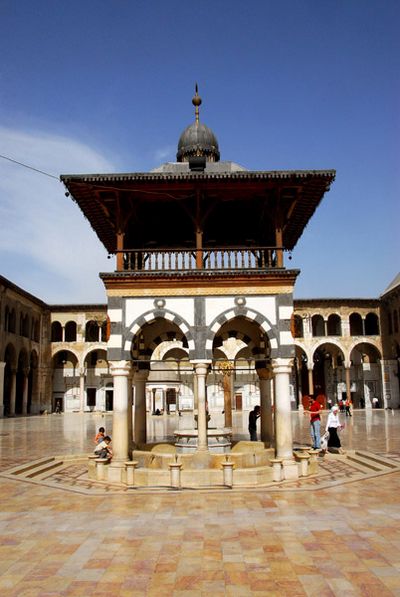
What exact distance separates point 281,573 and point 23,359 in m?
40.1

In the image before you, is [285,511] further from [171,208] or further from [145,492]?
[171,208]

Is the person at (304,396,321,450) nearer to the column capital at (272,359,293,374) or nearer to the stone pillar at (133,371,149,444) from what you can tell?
the column capital at (272,359,293,374)

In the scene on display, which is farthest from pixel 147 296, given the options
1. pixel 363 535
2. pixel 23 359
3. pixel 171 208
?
pixel 23 359

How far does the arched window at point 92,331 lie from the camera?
48662 millimetres

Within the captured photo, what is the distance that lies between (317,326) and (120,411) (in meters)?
39.4

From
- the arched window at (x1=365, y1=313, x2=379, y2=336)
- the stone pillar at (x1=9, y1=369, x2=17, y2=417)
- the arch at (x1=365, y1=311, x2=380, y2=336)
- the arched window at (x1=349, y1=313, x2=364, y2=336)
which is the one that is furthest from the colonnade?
the arched window at (x1=349, y1=313, x2=364, y2=336)

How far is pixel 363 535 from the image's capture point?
7.11m

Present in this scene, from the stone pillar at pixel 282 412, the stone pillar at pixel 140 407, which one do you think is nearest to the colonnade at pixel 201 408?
the stone pillar at pixel 282 412

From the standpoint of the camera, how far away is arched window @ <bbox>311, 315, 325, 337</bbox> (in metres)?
49.0

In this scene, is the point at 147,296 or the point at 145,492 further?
the point at 147,296

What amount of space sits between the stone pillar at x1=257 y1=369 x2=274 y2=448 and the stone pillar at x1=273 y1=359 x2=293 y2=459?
275 centimetres

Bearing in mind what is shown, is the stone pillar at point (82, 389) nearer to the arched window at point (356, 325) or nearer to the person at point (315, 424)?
the arched window at point (356, 325)

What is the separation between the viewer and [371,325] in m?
48.3

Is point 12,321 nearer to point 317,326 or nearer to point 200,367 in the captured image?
point 317,326
